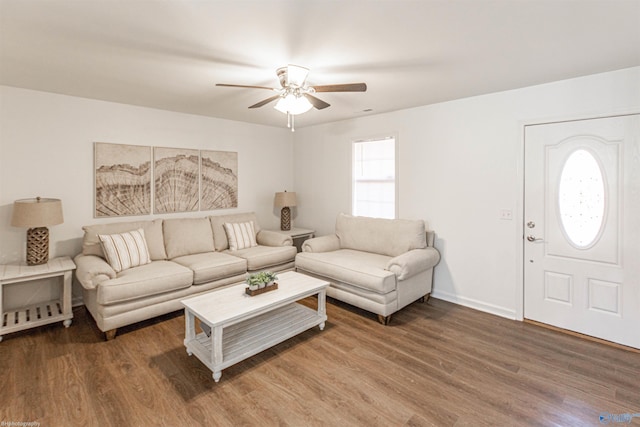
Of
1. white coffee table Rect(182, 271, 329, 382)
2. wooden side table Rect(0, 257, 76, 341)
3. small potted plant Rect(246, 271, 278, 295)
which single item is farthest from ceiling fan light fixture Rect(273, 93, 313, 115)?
wooden side table Rect(0, 257, 76, 341)

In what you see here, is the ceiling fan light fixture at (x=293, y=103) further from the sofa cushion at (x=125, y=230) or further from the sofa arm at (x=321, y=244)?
the sofa cushion at (x=125, y=230)

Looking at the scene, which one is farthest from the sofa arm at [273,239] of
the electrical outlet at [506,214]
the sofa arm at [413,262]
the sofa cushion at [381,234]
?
the electrical outlet at [506,214]

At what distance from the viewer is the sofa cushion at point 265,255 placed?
4043 millimetres

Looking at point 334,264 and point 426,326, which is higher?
point 334,264

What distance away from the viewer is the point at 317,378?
7.75ft

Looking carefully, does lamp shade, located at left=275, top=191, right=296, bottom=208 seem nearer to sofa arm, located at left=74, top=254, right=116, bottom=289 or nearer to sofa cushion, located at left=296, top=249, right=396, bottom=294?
sofa cushion, located at left=296, top=249, right=396, bottom=294

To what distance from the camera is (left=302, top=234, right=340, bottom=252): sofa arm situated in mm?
4264

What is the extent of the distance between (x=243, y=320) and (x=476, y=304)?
2657mm

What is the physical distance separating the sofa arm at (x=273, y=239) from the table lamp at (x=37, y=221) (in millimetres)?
2360

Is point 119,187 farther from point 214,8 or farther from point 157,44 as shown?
point 214,8

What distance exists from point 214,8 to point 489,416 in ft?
9.58

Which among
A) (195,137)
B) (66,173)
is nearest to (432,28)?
(195,137)

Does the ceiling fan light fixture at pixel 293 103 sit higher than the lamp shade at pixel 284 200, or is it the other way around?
the ceiling fan light fixture at pixel 293 103

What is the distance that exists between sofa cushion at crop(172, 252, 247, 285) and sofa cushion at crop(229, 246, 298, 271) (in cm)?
14
